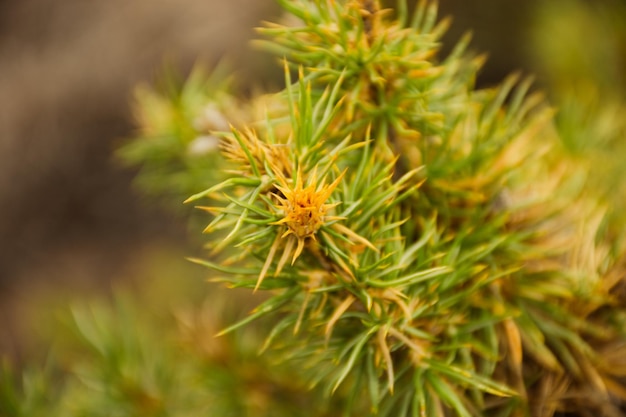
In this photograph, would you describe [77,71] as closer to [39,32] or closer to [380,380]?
[39,32]

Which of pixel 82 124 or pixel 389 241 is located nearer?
pixel 389 241

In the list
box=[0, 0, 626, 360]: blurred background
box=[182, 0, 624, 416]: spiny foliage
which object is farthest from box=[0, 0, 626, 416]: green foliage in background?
box=[0, 0, 626, 360]: blurred background

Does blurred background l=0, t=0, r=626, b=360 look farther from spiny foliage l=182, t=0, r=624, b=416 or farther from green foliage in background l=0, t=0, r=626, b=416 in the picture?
spiny foliage l=182, t=0, r=624, b=416

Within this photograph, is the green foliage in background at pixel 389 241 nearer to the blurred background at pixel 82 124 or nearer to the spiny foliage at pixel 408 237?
the spiny foliage at pixel 408 237

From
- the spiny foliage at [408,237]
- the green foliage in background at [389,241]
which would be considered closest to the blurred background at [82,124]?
the green foliage in background at [389,241]

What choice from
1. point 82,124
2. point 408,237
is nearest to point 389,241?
point 408,237

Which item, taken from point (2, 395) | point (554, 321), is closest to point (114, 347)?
point (2, 395)

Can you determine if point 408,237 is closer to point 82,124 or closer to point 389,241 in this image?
point 389,241
